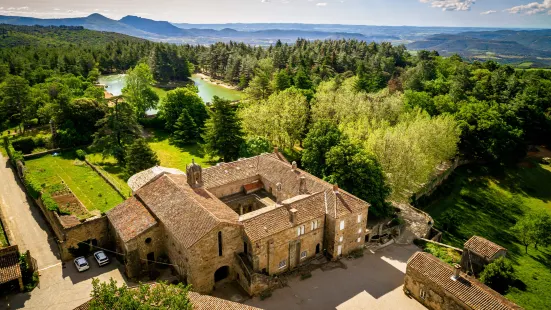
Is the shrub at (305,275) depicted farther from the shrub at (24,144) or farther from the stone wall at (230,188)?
the shrub at (24,144)

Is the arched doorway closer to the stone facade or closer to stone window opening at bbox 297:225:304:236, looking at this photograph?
the stone facade

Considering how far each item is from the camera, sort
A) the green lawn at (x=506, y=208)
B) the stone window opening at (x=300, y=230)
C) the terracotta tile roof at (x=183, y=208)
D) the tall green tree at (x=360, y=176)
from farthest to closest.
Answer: the tall green tree at (x=360, y=176)
the green lawn at (x=506, y=208)
the stone window opening at (x=300, y=230)
the terracotta tile roof at (x=183, y=208)

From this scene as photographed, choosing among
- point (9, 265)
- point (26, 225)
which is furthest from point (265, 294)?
point (26, 225)

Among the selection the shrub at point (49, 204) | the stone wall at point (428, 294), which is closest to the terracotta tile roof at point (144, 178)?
the shrub at point (49, 204)

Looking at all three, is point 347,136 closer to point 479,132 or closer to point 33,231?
point 479,132

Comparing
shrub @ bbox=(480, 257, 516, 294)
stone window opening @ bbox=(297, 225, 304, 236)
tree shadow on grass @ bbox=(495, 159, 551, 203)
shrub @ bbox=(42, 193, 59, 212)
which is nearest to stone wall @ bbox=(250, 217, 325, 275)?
stone window opening @ bbox=(297, 225, 304, 236)

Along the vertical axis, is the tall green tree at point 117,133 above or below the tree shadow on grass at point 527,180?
above
